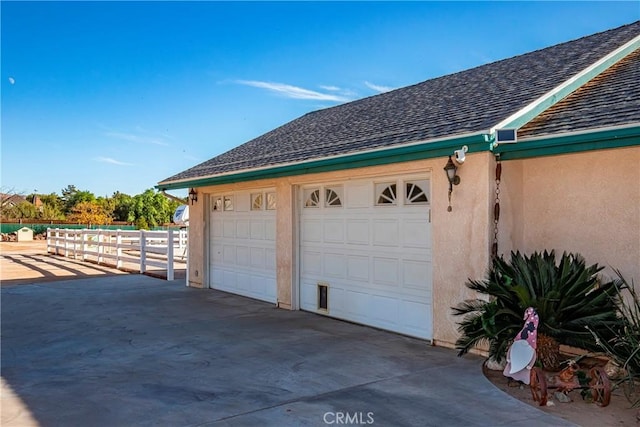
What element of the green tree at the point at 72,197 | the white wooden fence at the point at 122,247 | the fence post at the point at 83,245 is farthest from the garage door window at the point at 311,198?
the green tree at the point at 72,197

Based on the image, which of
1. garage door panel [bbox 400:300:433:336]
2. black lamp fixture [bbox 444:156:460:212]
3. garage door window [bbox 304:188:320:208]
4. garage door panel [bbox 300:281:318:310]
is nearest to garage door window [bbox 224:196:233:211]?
garage door window [bbox 304:188:320:208]

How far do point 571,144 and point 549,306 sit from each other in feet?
6.04

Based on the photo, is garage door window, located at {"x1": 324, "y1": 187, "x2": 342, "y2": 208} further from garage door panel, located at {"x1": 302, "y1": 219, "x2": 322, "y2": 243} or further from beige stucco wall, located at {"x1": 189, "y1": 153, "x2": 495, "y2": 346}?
beige stucco wall, located at {"x1": 189, "y1": 153, "x2": 495, "y2": 346}

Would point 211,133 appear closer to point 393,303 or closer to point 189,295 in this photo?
point 189,295

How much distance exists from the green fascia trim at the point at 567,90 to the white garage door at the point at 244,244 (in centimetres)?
555

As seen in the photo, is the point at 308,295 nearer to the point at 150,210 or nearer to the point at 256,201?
the point at 256,201

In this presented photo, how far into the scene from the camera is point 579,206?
6070mm

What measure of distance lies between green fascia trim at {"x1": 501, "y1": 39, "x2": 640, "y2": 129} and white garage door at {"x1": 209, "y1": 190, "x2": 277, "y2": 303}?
555 cm

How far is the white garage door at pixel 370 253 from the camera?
277 inches

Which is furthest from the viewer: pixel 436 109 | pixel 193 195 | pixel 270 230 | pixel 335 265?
pixel 193 195

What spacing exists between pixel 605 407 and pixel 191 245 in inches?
413

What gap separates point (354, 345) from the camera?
6.65m

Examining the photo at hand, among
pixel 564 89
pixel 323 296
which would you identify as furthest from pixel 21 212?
pixel 564 89

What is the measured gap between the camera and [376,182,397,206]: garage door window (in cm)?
750
